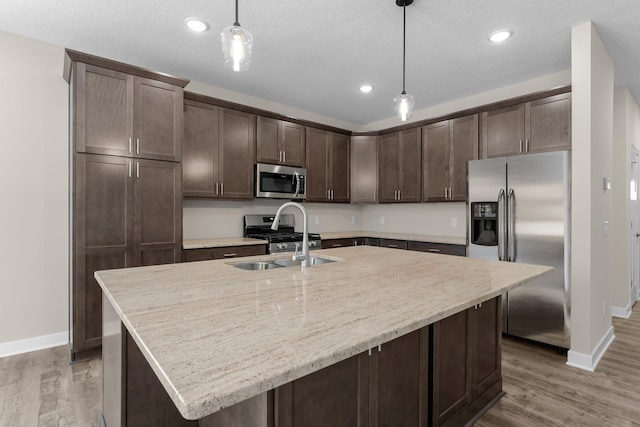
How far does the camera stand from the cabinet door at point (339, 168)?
479cm

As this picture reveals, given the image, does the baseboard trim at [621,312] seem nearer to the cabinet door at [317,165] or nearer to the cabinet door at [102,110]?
the cabinet door at [317,165]

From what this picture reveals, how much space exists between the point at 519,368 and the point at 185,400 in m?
2.84

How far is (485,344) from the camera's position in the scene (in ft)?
6.37

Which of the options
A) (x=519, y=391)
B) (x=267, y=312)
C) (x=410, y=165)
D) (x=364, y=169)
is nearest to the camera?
(x=267, y=312)

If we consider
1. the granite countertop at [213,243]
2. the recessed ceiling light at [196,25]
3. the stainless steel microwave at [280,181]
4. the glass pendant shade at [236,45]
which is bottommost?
the granite countertop at [213,243]

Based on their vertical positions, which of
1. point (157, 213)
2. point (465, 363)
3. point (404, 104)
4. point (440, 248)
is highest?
point (404, 104)

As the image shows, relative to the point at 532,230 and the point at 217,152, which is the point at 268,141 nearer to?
the point at 217,152

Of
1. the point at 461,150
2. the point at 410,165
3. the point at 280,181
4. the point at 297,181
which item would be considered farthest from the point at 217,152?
the point at 461,150

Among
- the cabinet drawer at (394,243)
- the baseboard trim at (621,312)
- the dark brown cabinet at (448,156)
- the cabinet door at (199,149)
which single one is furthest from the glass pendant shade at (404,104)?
the baseboard trim at (621,312)

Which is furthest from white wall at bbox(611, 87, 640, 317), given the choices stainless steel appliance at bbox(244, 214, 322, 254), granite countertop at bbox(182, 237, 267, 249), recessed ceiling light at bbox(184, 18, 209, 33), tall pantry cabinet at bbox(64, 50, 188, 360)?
tall pantry cabinet at bbox(64, 50, 188, 360)

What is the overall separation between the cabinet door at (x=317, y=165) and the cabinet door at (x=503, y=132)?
6.57 ft

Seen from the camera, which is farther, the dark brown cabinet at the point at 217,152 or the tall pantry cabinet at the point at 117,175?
the dark brown cabinet at the point at 217,152

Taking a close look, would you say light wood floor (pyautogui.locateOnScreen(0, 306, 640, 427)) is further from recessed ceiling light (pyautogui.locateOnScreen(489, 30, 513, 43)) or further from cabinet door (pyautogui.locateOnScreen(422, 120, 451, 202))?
recessed ceiling light (pyautogui.locateOnScreen(489, 30, 513, 43))

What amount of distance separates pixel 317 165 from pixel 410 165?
1260 millimetres
